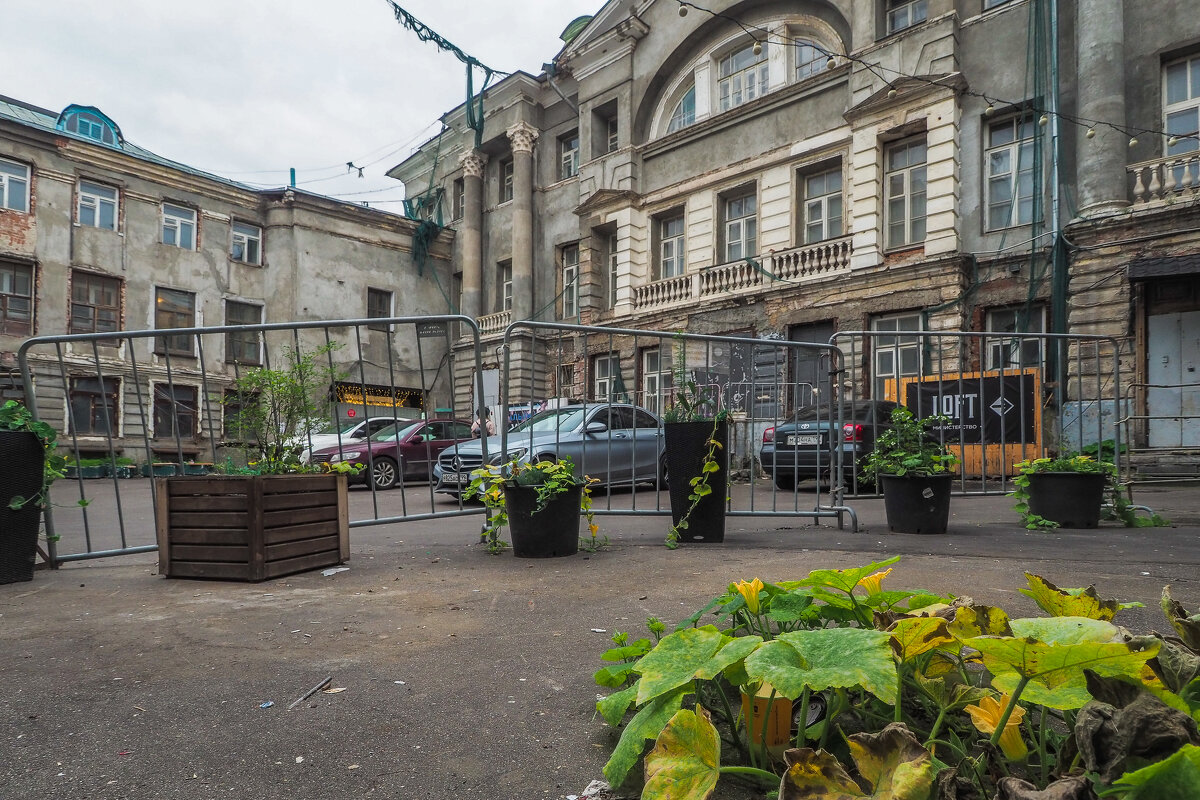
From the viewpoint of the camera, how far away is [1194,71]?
39.9 feet

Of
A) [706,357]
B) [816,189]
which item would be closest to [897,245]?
[816,189]

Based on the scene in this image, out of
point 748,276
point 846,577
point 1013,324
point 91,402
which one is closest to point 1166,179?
point 1013,324

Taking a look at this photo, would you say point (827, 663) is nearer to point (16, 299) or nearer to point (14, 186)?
point (16, 299)

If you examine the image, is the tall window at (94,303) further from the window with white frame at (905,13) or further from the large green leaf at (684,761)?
the large green leaf at (684,761)

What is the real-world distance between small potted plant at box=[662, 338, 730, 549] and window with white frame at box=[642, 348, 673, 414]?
0.36 meters

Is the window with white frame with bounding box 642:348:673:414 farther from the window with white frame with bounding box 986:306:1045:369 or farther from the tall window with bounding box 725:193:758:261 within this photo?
the tall window with bounding box 725:193:758:261

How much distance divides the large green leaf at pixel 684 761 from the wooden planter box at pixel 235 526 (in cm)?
292

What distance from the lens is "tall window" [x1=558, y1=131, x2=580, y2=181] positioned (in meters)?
22.9

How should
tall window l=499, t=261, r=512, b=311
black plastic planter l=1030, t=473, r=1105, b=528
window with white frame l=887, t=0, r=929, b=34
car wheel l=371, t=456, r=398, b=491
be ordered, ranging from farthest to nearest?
tall window l=499, t=261, r=512, b=311
window with white frame l=887, t=0, r=929, b=34
car wheel l=371, t=456, r=398, b=491
black plastic planter l=1030, t=473, r=1105, b=528

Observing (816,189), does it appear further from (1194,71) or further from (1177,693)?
(1177,693)

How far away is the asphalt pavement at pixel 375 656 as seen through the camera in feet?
4.94

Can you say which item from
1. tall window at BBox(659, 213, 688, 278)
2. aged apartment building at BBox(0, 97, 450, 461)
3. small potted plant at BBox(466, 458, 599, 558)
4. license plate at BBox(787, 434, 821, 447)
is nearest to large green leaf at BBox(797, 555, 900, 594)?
small potted plant at BBox(466, 458, 599, 558)

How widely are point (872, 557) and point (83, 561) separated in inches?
187

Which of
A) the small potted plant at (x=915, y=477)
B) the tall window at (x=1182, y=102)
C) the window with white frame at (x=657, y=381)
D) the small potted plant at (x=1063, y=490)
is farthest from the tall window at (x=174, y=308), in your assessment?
the tall window at (x=1182, y=102)
